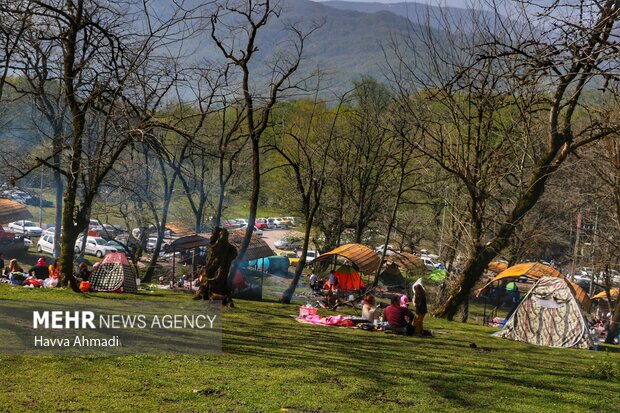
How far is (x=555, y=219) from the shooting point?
39312mm

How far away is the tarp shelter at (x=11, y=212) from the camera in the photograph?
143 ft

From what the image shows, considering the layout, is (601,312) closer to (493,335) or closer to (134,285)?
(493,335)

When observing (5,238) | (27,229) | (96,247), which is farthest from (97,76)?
(27,229)

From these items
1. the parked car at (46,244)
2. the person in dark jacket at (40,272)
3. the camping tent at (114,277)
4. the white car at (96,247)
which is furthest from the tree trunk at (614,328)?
the parked car at (46,244)

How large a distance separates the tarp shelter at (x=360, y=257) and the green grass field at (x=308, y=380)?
54.0 ft

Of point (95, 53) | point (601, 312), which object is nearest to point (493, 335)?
point (95, 53)

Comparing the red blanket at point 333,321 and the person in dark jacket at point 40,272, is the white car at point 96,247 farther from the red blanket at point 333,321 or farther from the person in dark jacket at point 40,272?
the red blanket at point 333,321

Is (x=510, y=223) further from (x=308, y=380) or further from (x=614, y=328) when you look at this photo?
(x=308, y=380)

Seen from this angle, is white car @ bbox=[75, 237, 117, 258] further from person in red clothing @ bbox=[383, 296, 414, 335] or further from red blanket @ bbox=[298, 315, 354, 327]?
person in red clothing @ bbox=[383, 296, 414, 335]

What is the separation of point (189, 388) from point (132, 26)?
12013mm

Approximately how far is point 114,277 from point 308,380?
10.4 metres

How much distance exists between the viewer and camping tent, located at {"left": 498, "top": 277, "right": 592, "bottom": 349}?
16125 millimetres

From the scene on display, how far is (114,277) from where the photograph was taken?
1812cm

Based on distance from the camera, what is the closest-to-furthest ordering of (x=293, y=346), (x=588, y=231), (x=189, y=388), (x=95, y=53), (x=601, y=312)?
(x=189, y=388) → (x=293, y=346) → (x=95, y=53) → (x=588, y=231) → (x=601, y=312)
